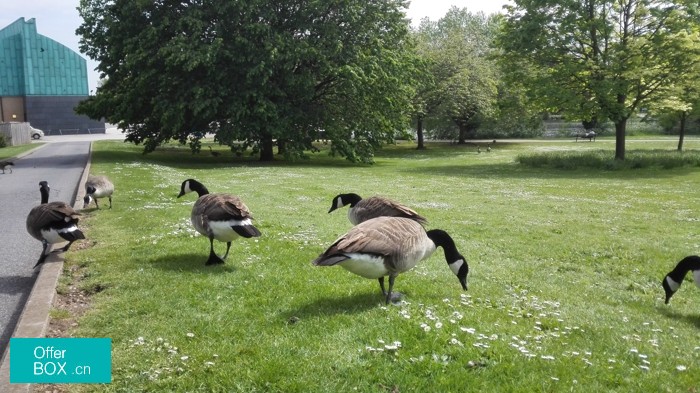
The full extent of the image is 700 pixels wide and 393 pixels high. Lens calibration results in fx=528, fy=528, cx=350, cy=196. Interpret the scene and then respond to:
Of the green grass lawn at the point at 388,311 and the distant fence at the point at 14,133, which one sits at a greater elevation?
the distant fence at the point at 14,133

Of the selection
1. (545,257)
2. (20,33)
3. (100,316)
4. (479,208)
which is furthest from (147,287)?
(20,33)

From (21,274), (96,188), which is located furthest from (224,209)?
(96,188)

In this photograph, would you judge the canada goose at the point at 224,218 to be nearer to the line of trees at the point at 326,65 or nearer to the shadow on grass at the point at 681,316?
the shadow on grass at the point at 681,316

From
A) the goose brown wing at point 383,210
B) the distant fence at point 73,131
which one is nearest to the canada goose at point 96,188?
the goose brown wing at point 383,210

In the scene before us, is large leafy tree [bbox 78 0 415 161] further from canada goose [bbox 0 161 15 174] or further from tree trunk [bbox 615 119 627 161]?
tree trunk [bbox 615 119 627 161]

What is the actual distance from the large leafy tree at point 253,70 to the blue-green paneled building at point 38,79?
55.4 m

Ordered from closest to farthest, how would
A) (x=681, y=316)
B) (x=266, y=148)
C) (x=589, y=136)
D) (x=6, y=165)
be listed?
(x=681, y=316), (x=6, y=165), (x=266, y=148), (x=589, y=136)

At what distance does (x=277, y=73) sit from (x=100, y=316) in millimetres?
34262

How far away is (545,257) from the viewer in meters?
12.0

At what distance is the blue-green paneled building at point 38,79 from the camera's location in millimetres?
87688

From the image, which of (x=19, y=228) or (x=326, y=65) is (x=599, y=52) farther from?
(x=19, y=228)

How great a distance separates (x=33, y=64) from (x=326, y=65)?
73.9m

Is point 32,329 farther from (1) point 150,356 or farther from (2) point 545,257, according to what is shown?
(2) point 545,257

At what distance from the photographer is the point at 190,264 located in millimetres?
9766
